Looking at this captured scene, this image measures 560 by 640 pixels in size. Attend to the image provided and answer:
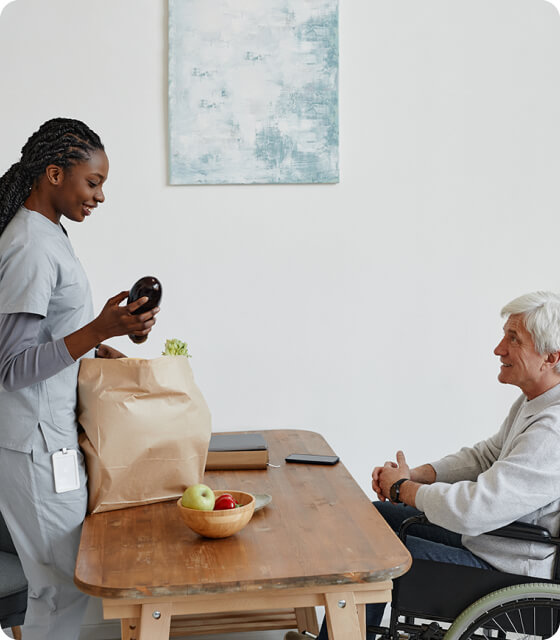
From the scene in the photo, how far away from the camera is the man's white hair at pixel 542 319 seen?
189 centimetres

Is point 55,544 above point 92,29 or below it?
below

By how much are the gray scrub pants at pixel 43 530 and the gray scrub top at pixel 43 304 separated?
44mm

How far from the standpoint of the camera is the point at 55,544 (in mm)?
1661

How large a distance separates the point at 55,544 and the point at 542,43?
2432 mm

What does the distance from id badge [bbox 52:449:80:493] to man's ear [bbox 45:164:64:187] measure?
605 mm

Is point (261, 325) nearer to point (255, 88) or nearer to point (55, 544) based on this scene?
point (255, 88)

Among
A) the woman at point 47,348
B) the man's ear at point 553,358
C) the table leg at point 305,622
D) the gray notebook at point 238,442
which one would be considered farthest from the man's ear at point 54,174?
the table leg at point 305,622

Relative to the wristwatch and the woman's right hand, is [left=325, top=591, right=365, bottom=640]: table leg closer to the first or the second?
the wristwatch

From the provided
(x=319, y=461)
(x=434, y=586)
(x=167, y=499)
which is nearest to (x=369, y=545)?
(x=434, y=586)

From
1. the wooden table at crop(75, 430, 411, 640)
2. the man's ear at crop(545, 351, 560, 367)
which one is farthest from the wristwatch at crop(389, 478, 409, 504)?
the man's ear at crop(545, 351, 560, 367)

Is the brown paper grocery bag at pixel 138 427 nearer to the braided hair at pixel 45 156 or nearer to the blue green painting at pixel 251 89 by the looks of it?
the braided hair at pixel 45 156

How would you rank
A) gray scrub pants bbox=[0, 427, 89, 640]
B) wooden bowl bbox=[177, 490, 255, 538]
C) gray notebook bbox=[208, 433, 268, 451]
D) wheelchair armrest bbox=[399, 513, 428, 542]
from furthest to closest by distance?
gray notebook bbox=[208, 433, 268, 451] < wheelchair armrest bbox=[399, 513, 428, 542] < gray scrub pants bbox=[0, 427, 89, 640] < wooden bowl bbox=[177, 490, 255, 538]

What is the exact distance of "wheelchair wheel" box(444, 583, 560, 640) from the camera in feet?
5.36

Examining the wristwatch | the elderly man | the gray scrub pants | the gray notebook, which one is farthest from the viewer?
the gray notebook
